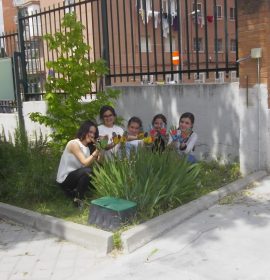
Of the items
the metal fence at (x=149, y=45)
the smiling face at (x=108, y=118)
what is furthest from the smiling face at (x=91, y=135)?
the metal fence at (x=149, y=45)

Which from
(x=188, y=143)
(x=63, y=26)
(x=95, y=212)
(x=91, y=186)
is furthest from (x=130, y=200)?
(x=63, y=26)

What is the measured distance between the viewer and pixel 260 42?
572 centimetres

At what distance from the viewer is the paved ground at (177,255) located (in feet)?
11.9

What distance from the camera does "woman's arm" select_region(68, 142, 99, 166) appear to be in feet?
17.6

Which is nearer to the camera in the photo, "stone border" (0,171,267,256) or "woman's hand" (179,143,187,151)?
"stone border" (0,171,267,256)

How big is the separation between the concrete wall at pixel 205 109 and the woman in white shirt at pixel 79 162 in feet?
6.35

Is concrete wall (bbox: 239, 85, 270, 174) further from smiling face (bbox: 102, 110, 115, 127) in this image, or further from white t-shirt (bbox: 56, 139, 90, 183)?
white t-shirt (bbox: 56, 139, 90, 183)

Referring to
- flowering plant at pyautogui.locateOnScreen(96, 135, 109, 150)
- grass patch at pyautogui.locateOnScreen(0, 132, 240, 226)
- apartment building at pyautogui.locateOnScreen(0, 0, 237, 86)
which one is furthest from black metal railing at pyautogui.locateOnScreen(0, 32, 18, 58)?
flowering plant at pyautogui.locateOnScreen(96, 135, 109, 150)

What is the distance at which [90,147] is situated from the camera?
18.5ft

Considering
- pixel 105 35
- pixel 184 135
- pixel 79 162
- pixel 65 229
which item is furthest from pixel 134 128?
pixel 105 35

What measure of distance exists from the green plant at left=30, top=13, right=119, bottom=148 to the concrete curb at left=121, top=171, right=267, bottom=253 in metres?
2.40

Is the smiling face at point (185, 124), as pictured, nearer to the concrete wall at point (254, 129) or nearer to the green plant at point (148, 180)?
the concrete wall at point (254, 129)

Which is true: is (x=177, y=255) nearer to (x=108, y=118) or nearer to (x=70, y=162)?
(x=70, y=162)

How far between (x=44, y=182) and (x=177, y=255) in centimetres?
245
